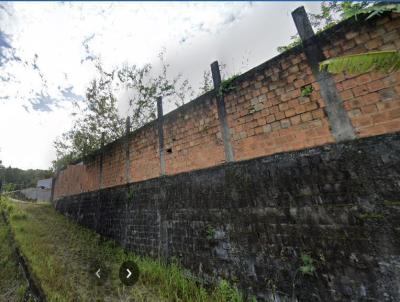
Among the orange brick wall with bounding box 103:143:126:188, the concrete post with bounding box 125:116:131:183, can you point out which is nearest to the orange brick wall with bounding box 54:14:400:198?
the concrete post with bounding box 125:116:131:183

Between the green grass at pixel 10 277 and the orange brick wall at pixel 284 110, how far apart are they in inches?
142

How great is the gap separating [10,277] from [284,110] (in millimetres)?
6935

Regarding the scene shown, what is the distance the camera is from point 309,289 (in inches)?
116

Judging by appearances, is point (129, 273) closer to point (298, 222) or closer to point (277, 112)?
point (298, 222)

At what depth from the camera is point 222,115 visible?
15.0 feet

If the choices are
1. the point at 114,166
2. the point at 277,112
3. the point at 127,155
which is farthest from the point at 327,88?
the point at 114,166

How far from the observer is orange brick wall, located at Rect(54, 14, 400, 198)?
9.06 ft

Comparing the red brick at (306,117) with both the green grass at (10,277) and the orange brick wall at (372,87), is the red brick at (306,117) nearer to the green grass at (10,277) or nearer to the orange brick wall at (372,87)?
the orange brick wall at (372,87)

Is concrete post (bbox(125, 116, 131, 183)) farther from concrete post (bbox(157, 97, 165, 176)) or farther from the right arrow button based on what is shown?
the right arrow button

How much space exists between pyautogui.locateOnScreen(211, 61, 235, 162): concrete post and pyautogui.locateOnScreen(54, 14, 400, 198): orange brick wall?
0.11 meters

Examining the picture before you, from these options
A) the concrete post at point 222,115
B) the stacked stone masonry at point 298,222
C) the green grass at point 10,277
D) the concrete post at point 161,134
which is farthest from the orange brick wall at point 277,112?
the green grass at point 10,277

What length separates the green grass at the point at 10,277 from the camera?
407 cm

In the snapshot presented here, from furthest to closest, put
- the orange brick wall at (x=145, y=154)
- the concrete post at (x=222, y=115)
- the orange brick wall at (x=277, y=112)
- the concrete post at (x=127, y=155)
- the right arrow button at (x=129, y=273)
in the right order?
the concrete post at (x=127, y=155) < the orange brick wall at (x=145, y=154) < the right arrow button at (x=129, y=273) < the concrete post at (x=222, y=115) < the orange brick wall at (x=277, y=112)

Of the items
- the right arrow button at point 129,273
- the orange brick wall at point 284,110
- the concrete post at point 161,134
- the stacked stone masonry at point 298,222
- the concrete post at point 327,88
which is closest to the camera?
the stacked stone masonry at point 298,222
